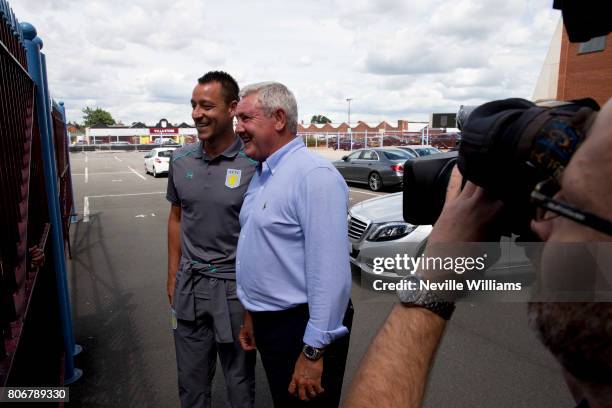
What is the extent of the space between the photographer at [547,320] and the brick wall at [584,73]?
29.8 metres

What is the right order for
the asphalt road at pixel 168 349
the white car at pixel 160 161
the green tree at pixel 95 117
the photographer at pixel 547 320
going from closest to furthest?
the photographer at pixel 547 320
the asphalt road at pixel 168 349
the white car at pixel 160 161
the green tree at pixel 95 117

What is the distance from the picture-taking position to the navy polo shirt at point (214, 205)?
227 cm

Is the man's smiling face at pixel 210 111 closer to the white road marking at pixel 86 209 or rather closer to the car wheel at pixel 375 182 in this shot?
the white road marking at pixel 86 209

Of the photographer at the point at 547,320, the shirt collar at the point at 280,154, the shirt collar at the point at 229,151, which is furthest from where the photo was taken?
the shirt collar at the point at 229,151

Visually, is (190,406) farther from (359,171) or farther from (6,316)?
(359,171)

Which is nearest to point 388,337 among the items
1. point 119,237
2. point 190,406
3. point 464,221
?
point 464,221

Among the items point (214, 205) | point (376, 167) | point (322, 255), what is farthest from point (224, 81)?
point (376, 167)

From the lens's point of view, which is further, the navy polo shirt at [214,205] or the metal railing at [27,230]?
the navy polo shirt at [214,205]

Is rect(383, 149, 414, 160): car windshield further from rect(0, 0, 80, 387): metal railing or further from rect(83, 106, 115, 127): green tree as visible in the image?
rect(83, 106, 115, 127): green tree

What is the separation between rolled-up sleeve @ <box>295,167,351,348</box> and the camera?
176 centimetres

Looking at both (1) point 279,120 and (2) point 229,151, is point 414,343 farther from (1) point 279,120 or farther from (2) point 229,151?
(2) point 229,151

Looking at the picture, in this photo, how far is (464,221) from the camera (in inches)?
32.1

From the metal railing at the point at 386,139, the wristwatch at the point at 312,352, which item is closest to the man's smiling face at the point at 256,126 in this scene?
the wristwatch at the point at 312,352

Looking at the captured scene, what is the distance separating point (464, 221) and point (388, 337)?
0.26 m
